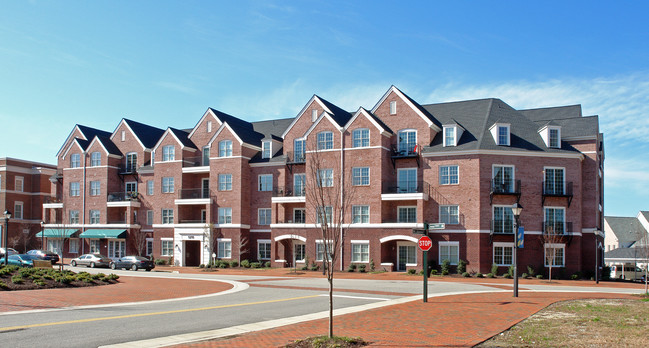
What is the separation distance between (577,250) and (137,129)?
4468 cm

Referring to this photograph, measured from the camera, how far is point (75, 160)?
2387 inches

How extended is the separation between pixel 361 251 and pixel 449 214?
7.54 metres

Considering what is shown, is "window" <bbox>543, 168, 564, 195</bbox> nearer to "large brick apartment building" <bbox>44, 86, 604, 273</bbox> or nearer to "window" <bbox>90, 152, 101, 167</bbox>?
"large brick apartment building" <bbox>44, 86, 604, 273</bbox>

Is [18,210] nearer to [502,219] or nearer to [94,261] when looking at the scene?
[94,261]

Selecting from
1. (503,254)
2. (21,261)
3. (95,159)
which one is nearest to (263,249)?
(21,261)

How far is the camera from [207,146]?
177 ft

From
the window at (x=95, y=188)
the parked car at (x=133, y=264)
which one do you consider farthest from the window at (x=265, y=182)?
the window at (x=95, y=188)

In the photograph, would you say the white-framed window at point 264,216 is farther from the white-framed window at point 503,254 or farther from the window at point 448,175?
the white-framed window at point 503,254

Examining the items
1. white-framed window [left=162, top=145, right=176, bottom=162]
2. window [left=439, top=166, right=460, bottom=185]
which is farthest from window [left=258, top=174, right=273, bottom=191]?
window [left=439, top=166, right=460, bottom=185]

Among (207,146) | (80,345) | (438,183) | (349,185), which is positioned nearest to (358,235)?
(349,185)

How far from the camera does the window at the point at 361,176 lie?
1770 inches

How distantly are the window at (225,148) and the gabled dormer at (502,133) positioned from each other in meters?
23.6

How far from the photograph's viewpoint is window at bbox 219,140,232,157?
51875 mm

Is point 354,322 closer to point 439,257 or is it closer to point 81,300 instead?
point 81,300
